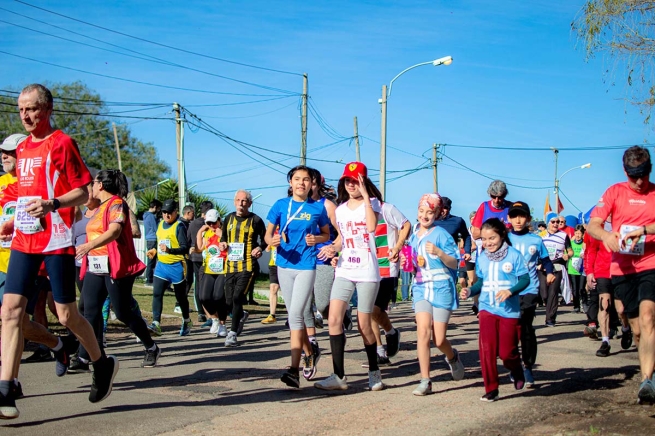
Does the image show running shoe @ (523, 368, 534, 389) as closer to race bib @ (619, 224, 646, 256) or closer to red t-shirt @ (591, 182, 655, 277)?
red t-shirt @ (591, 182, 655, 277)

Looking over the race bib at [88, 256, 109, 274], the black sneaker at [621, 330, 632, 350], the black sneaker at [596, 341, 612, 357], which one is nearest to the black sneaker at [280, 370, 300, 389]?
the race bib at [88, 256, 109, 274]

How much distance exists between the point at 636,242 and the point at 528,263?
64.9 inches

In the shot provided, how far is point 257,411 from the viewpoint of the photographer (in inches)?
250

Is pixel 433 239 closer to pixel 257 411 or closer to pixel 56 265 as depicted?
pixel 257 411

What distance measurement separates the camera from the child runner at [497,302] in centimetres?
690

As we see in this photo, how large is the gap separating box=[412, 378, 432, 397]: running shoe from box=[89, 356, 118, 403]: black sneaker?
2674mm

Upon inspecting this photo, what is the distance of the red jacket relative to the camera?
10.4 metres

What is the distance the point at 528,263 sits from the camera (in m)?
8.41

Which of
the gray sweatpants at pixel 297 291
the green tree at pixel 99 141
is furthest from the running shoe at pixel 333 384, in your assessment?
the green tree at pixel 99 141

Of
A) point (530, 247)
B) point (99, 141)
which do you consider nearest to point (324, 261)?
point (530, 247)

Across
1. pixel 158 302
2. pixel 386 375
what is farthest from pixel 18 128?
pixel 386 375

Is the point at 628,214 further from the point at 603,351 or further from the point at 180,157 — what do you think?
the point at 180,157

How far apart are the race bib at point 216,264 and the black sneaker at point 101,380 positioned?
5621 millimetres

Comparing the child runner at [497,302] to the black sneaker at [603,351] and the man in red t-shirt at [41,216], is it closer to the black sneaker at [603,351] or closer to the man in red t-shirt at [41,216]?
the man in red t-shirt at [41,216]
